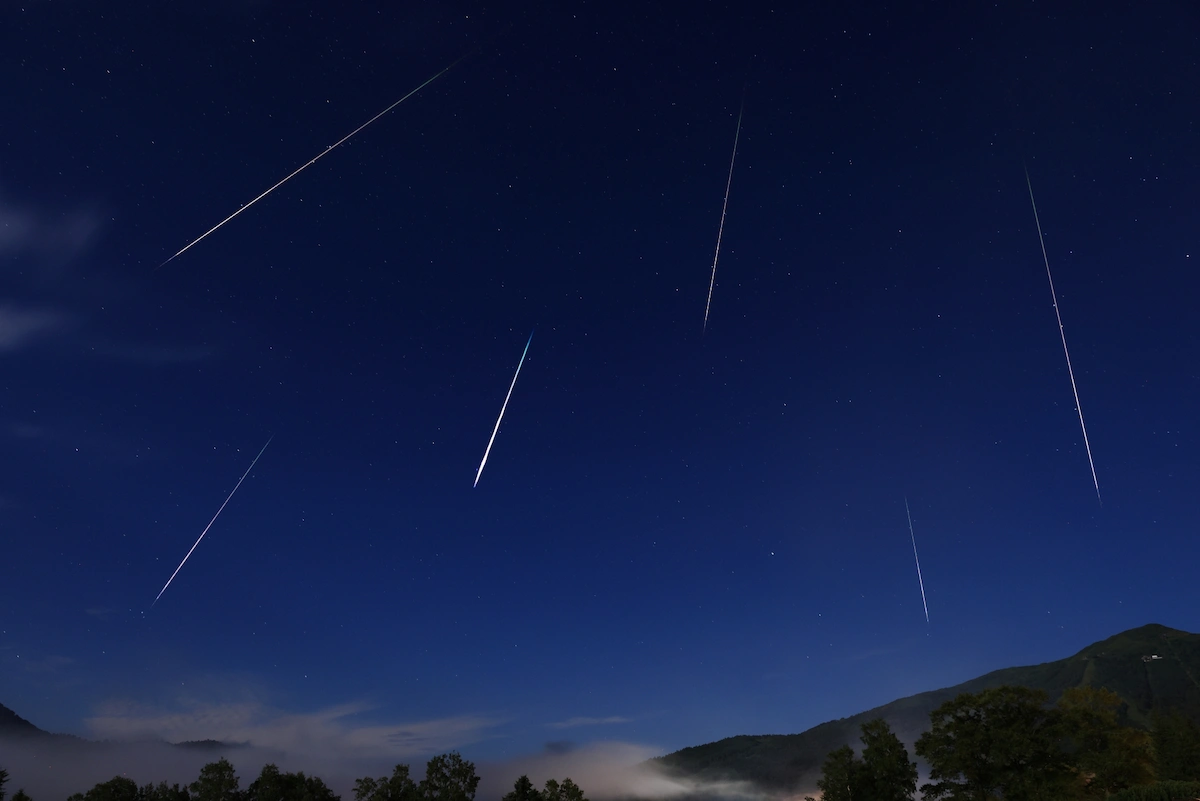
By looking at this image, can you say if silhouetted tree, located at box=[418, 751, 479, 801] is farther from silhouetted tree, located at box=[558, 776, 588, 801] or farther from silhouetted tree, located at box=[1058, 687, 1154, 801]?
silhouetted tree, located at box=[1058, 687, 1154, 801]

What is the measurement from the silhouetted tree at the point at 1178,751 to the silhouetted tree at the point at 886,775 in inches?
2072

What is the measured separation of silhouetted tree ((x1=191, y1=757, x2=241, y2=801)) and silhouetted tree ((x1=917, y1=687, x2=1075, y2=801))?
80.8m

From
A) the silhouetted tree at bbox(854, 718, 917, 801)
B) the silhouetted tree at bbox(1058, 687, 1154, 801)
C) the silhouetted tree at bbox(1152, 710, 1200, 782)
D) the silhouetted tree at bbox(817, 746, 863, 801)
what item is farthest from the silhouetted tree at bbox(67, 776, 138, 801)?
the silhouetted tree at bbox(1152, 710, 1200, 782)

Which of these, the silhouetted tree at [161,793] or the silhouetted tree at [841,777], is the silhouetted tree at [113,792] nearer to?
the silhouetted tree at [161,793]

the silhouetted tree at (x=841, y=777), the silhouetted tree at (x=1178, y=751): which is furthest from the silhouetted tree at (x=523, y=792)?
the silhouetted tree at (x=1178, y=751)

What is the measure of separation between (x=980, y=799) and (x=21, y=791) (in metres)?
105

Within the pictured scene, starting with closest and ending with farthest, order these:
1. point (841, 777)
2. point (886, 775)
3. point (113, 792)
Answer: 1. point (886, 775)
2. point (841, 777)
3. point (113, 792)

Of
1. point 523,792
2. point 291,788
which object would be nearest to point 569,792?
point 523,792

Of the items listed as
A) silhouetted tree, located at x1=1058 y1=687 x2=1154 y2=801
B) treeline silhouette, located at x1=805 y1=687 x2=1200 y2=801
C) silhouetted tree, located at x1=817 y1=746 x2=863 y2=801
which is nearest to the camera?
treeline silhouette, located at x1=805 y1=687 x2=1200 y2=801

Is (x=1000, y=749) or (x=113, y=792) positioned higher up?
(x=113, y=792)

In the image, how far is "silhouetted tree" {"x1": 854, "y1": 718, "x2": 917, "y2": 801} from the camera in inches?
3071

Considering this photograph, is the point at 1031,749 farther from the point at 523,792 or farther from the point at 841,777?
the point at 523,792

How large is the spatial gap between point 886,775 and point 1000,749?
48.6ft

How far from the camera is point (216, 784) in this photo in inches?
3561
